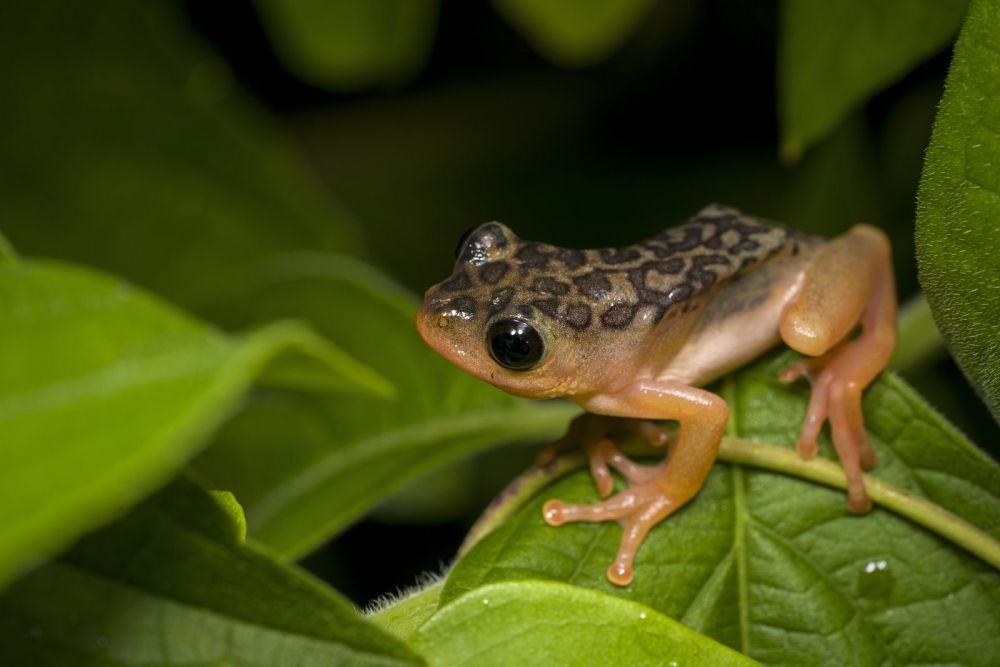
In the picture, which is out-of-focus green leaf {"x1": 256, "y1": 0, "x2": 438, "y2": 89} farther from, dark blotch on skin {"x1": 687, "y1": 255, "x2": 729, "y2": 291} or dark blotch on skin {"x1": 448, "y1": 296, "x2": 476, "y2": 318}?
dark blotch on skin {"x1": 687, "y1": 255, "x2": 729, "y2": 291}

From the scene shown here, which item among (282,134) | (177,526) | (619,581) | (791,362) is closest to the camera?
(177,526)

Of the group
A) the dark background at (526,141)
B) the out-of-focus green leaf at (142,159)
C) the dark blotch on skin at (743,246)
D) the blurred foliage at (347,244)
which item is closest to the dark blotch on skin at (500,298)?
the blurred foliage at (347,244)

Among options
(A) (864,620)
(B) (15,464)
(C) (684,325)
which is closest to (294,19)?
(C) (684,325)

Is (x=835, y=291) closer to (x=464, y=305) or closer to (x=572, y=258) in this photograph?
(x=572, y=258)

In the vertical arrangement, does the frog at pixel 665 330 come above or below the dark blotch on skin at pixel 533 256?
below

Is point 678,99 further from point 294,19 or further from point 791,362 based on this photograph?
point 791,362

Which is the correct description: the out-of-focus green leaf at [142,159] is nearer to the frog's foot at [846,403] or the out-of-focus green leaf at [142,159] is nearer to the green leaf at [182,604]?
the frog's foot at [846,403]

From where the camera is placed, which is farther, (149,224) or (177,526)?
(149,224)

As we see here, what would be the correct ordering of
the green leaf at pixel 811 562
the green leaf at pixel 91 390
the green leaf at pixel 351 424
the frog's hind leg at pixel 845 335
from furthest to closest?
the green leaf at pixel 351 424, the frog's hind leg at pixel 845 335, the green leaf at pixel 811 562, the green leaf at pixel 91 390

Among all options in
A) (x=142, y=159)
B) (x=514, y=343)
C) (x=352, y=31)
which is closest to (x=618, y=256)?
(x=514, y=343)
